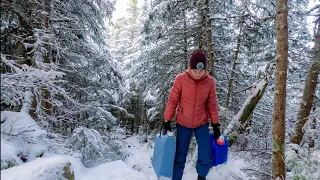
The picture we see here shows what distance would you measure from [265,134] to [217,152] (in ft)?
9.44

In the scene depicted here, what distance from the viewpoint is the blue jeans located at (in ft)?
12.4

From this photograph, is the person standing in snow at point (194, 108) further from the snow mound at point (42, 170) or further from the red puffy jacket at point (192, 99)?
the snow mound at point (42, 170)

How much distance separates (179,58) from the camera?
978 cm

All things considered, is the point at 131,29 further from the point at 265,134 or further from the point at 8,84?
the point at 8,84

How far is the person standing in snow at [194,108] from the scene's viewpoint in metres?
3.69

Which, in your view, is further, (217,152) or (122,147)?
(122,147)

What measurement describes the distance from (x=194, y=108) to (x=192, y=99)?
0.14 m

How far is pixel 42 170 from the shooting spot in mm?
3055

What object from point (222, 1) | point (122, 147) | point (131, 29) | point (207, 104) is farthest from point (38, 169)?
point (131, 29)

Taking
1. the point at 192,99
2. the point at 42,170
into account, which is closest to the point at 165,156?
the point at 192,99

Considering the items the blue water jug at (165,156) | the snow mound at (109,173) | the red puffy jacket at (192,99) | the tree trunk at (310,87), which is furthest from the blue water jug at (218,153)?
the tree trunk at (310,87)

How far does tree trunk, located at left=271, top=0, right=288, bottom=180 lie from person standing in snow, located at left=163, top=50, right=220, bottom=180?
0.89 meters

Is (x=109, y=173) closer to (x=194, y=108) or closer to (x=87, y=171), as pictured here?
(x=87, y=171)

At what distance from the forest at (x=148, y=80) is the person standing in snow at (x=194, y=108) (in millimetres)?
961
